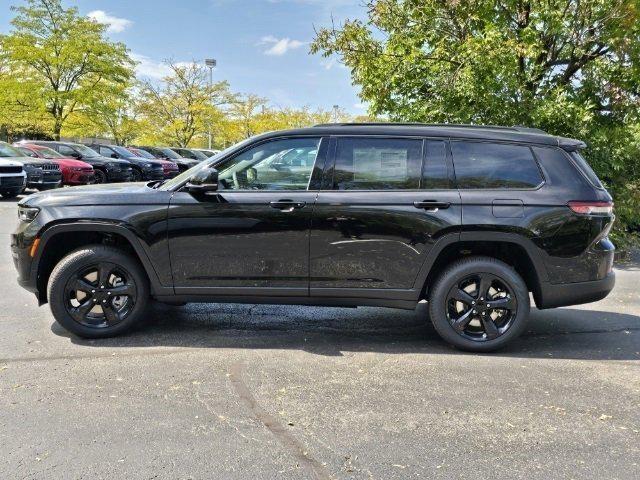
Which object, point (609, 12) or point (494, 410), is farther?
point (609, 12)

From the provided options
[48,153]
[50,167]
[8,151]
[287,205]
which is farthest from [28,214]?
[48,153]

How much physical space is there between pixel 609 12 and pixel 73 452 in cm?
944

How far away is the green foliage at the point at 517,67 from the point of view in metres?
8.65

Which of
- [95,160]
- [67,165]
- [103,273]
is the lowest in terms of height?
[103,273]

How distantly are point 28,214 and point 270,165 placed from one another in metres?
2.05

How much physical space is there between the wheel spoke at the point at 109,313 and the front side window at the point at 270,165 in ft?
4.54

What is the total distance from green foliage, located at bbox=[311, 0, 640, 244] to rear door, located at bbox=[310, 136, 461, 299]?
4862mm

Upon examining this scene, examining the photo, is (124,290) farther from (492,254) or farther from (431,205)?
(492,254)

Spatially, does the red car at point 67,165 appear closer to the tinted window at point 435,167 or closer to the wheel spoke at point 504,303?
the tinted window at point 435,167

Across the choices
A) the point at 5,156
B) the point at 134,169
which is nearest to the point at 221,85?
the point at 134,169

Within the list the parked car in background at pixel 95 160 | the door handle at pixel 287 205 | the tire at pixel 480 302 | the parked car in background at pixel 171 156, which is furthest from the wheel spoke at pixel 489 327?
the parked car in background at pixel 171 156

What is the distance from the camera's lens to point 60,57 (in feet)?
87.6

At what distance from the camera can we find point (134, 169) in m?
22.9

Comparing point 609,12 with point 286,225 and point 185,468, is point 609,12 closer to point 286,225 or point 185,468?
point 286,225
